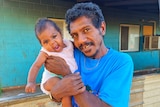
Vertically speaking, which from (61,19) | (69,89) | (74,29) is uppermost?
(61,19)

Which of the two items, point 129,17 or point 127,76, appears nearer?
point 127,76

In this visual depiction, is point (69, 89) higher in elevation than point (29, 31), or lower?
lower

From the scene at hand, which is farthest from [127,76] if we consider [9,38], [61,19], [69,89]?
[61,19]

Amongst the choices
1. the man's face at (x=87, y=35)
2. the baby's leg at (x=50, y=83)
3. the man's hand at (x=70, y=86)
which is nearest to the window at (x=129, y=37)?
the baby's leg at (x=50, y=83)

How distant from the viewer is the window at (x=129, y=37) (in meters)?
7.35

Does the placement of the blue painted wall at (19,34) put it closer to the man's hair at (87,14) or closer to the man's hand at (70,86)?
the man's hair at (87,14)

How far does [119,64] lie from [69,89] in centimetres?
29

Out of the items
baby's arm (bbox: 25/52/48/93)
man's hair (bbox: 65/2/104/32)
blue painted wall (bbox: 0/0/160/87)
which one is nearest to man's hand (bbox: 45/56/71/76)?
baby's arm (bbox: 25/52/48/93)

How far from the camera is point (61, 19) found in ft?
18.5

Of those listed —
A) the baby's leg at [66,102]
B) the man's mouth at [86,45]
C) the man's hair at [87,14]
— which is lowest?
the baby's leg at [66,102]

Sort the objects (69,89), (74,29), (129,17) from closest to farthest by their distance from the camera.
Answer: (69,89) → (74,29) → (129,17)

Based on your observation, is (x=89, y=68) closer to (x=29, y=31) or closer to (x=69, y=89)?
(x=69, y=89)

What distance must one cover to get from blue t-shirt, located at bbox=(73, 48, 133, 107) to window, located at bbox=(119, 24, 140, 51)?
5942 millimetres

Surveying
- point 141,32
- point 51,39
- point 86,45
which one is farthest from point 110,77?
point 141,32
